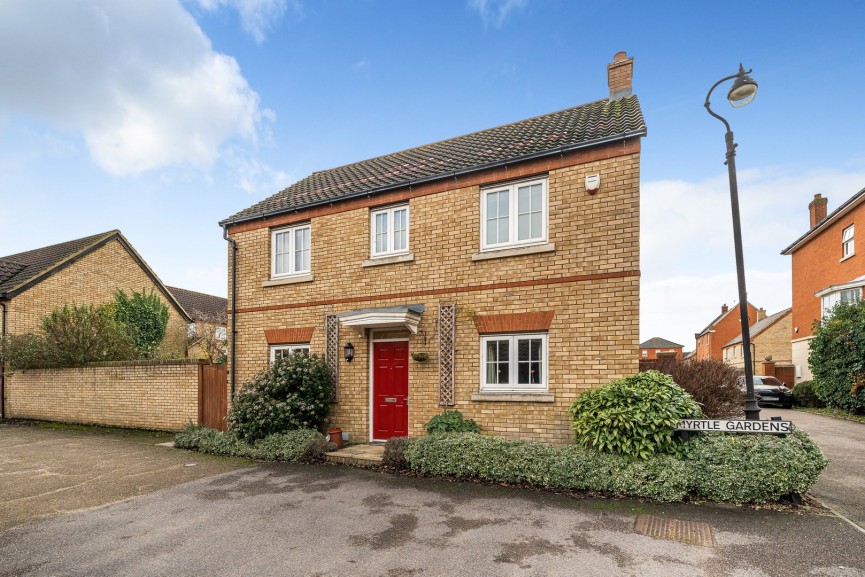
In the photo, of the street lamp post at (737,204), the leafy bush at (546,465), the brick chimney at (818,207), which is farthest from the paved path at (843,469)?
the brick chimney at (818,207)

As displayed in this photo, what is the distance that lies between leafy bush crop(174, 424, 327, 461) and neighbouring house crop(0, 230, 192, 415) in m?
11.8

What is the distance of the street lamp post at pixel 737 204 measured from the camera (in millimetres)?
6820

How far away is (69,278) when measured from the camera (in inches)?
768

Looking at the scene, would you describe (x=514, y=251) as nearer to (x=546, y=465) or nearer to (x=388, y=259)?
(x=388, y=259)

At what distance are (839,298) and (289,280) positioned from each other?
77.7 ft

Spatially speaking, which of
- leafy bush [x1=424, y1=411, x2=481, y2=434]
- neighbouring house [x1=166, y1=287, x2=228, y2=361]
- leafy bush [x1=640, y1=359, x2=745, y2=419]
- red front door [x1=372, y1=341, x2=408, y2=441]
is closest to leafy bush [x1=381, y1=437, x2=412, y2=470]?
leafy bush [x1=424, y1=411, x2=481, y2=434]

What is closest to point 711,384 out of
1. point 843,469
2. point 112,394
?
point 843,469

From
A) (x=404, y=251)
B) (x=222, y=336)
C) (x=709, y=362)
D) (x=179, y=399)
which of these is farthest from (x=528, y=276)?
(x=222, y=336)

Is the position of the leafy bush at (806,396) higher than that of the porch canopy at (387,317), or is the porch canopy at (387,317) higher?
the porch canopy at (387,317)

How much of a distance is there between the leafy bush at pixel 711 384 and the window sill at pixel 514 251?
4.10 metres

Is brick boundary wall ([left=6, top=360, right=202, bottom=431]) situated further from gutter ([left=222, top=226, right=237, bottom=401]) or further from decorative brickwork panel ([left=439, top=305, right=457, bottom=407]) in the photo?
decorative brickwork panel ([left=439, top=305, right=457, bottom=407])

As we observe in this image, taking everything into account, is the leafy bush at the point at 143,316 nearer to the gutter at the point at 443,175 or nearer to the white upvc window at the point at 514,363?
the gutter at the point at 443,175

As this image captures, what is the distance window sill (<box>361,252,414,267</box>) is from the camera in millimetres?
9523

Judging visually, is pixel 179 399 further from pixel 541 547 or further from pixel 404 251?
pixel 541 547
